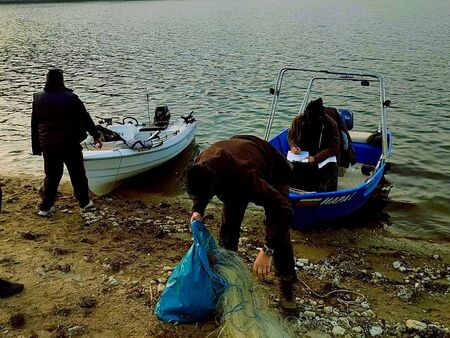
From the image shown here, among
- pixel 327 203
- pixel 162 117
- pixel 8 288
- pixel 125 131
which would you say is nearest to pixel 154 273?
pixel 8 288

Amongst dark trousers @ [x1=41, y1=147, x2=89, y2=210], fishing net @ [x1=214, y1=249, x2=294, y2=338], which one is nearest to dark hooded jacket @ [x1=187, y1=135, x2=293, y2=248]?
fishing net @ [x1=214, y1=249, x2=294, y2=338]

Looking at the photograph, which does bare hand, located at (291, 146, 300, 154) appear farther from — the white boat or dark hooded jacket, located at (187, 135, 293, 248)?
dark hooded jacket, located at (187, 135, 293, 248)

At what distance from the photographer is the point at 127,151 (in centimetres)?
959

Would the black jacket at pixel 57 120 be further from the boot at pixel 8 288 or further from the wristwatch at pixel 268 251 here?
the wristwatch at pixel 268 251

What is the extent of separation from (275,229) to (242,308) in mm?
793

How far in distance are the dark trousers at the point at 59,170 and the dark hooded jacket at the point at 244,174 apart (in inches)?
159

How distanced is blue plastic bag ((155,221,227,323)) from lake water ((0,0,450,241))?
525cm

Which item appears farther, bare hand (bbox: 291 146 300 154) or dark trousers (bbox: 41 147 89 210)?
bare hand (bbox: 291 146 300 154)

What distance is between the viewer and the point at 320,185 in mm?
8234

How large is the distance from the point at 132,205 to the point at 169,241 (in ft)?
6.83

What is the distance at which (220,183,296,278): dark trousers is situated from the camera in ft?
14.2

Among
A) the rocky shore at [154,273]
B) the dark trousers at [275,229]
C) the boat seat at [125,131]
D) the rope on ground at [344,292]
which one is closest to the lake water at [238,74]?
the rocky shore at [154,273]

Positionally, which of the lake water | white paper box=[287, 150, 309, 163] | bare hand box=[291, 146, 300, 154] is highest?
bare hand box=[291, 146, 300, 154]

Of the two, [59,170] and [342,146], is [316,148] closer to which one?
[342,146]
